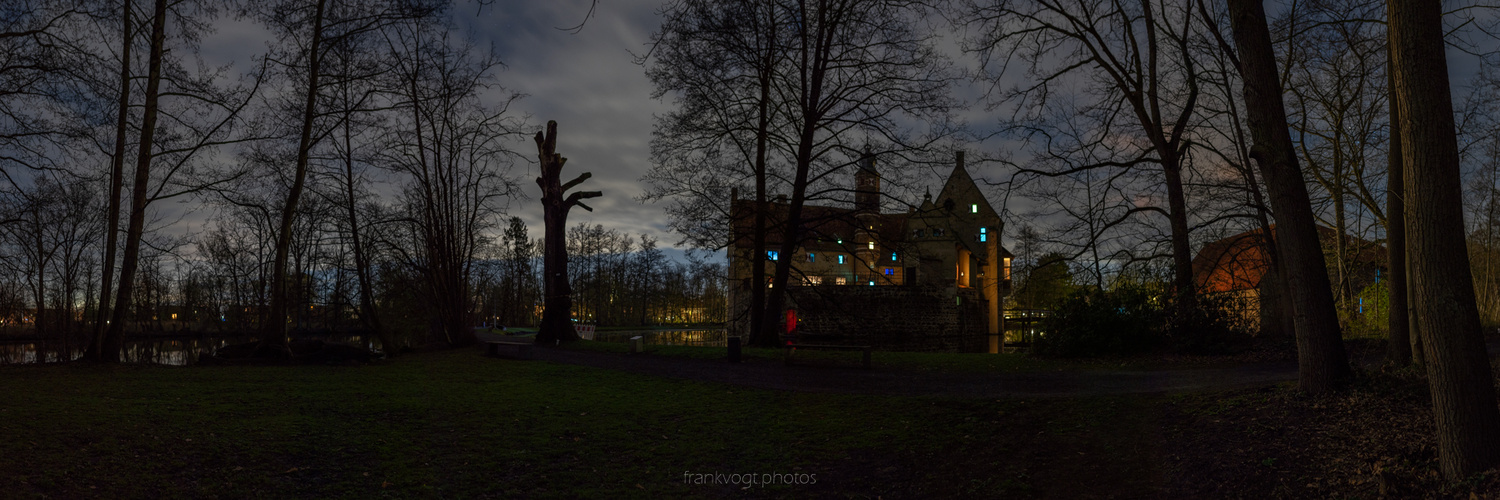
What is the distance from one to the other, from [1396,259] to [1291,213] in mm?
2038

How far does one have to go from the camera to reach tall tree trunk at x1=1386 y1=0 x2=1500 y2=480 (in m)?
4.41

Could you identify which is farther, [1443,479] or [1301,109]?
[1301,109]

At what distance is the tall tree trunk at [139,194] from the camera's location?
38.2 feet

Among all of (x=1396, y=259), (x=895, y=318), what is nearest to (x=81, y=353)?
(x=1396, y=259)

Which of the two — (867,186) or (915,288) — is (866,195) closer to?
(867,186)

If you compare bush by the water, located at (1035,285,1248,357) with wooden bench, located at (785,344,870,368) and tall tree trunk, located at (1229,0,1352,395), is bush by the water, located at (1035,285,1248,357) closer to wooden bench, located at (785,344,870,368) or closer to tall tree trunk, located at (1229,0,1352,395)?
wooden bench, located at (785,344,870,368)

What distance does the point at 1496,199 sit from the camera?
21.8m

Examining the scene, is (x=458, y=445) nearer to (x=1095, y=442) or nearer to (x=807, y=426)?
(x=807, y=426)

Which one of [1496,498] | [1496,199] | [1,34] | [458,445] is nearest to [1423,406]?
[1496,498]

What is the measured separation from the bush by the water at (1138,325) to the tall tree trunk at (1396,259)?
5049 millimetres

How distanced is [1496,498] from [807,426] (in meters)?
5.39

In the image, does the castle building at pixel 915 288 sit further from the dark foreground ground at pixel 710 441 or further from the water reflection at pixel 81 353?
the water reflection at pixel 81 353

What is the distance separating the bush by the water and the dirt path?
7.68 feet

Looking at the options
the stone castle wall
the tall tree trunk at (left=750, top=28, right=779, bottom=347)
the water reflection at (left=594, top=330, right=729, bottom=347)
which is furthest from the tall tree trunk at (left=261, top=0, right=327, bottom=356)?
the stone castle wall
